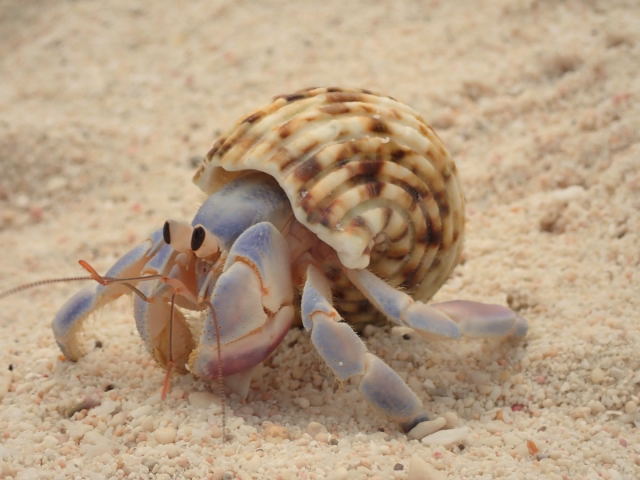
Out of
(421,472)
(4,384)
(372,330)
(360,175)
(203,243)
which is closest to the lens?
(421,472)

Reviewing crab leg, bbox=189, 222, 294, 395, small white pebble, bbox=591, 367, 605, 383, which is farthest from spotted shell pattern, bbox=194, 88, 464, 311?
small white pebble, bbox=591, 367, 605, 383

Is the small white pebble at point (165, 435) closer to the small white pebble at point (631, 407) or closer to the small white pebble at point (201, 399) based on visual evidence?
the small white pebble at point (201, 399)

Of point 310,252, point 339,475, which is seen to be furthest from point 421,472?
point 310,252

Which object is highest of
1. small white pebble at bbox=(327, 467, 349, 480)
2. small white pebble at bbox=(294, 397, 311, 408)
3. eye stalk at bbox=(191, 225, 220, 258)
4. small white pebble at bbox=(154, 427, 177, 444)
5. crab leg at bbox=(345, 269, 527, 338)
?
eye stalk at bbox=(191, 225, 220, 258)

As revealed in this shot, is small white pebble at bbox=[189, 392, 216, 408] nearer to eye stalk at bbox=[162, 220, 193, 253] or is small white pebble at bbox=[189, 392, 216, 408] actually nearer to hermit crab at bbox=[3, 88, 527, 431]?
hermit crab at bbox=[3, 88, 527, 431]

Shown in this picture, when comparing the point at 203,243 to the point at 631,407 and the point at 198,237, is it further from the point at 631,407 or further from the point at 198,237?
the point at 631,407
